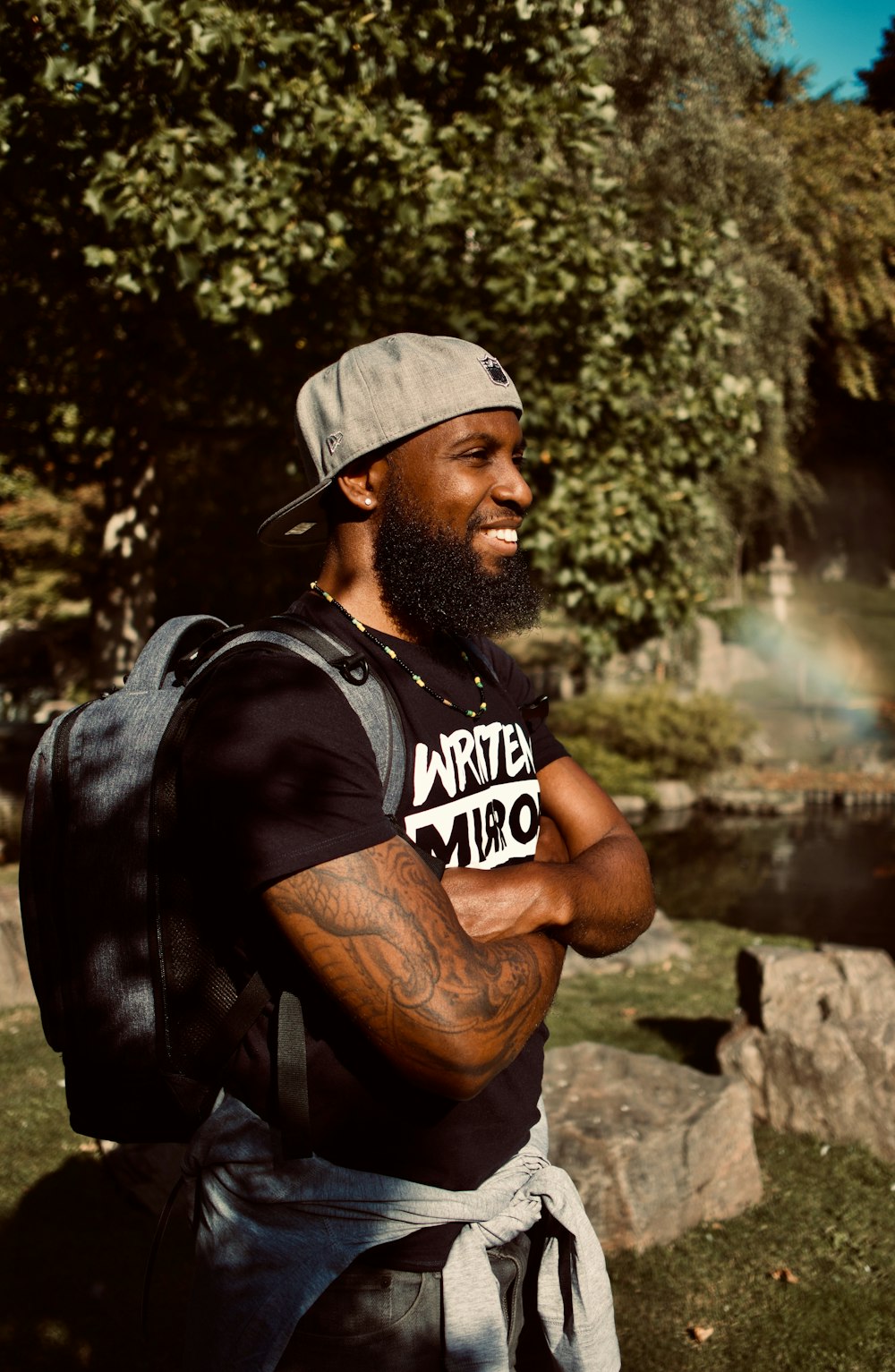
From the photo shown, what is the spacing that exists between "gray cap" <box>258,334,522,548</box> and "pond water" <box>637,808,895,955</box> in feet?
32.7

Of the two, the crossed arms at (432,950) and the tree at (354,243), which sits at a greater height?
the tree at (354,243)

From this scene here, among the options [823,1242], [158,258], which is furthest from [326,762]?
[158,258]

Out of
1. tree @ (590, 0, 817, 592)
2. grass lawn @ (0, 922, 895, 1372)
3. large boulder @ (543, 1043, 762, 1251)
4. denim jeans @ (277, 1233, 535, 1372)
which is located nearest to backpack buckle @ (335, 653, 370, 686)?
denim jeans @ (277, 1233, 535, 1372)

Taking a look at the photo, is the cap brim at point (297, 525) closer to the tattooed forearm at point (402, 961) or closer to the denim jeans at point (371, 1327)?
the tattooed forearm at point (402, 961)

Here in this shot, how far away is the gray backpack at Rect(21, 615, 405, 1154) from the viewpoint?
5.51 feet

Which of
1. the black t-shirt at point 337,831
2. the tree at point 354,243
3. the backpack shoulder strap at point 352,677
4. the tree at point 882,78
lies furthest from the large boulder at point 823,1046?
the tree at point 882,78

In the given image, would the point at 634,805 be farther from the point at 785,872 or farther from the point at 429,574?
the point at 429,574

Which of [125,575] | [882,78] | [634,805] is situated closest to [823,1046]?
[125,575]

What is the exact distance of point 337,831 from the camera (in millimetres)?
1600

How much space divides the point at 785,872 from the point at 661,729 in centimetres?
552

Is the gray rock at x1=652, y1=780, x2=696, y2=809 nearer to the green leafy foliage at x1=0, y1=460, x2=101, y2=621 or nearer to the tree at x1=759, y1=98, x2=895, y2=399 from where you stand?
the tree at x1=759, y1=98, x2=895, y2=399

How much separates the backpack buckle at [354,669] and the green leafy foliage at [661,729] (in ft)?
58.1

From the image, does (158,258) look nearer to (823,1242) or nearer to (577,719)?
(823,1242)

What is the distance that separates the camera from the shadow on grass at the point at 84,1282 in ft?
12.2
